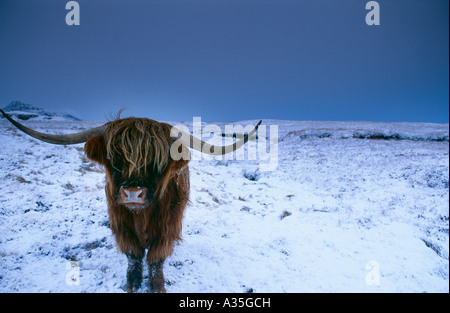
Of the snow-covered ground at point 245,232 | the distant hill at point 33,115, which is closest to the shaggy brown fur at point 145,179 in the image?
the snow-covered ground at point 245,232

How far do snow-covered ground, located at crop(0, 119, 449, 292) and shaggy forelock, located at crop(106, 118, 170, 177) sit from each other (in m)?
1.93

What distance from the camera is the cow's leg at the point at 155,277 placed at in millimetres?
2908

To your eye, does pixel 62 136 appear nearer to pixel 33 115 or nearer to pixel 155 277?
pixel 155 277

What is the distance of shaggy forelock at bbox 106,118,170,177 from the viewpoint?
7.55 feet

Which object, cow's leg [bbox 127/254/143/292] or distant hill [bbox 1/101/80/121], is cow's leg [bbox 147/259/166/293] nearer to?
cow's leg [bbox 127/254/143/292]

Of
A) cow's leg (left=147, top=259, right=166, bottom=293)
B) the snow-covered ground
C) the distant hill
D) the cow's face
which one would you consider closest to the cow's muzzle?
the cow's face

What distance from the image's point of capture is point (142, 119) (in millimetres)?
2588

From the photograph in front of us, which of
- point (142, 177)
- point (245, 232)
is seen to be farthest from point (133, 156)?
point (245, 232)

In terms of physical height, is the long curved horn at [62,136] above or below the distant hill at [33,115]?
below

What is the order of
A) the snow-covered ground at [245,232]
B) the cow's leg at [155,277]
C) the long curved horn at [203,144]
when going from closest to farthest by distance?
1. the long curved horn at [203,144]
2. the cow's leg at [155,277]
3. the snow-covered ground at [245,232]

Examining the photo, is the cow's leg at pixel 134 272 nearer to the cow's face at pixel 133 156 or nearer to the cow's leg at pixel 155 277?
the cow's leg at pixel 155 277
